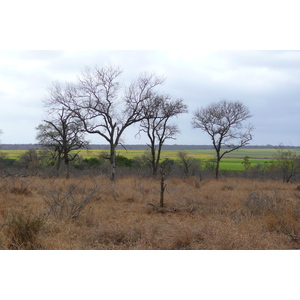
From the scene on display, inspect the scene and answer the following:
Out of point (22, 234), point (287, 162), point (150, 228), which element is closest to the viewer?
point (22, 234)

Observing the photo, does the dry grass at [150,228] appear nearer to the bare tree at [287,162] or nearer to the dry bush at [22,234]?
the dry bush at [22,234]

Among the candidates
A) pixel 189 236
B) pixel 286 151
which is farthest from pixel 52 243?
pixel 286 151

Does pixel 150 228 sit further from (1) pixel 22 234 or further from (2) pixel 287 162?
(2) pixel 287 162

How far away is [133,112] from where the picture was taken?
2142cm

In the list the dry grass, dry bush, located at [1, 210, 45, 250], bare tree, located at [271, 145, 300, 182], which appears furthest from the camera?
bare tree, located at [271, 145, 300, 182]

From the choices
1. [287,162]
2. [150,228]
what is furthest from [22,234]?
[287,162]

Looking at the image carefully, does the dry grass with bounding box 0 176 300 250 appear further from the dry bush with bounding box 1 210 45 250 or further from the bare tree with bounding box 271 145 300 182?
the bare tree with bounding box 271 145 300 182

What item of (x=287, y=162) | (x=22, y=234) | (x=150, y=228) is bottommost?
(x=150, y=228)

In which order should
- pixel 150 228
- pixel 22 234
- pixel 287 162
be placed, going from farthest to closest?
pixel 287 162 < pixel 150 228 < pixel 22 234

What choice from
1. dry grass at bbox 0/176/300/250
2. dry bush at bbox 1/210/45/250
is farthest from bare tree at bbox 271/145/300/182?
dry bush at bbox 1/210/45/250

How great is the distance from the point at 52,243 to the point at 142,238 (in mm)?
1810

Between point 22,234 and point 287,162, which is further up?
point 287,162

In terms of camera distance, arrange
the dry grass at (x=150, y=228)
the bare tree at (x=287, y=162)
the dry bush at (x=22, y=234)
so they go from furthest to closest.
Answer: the bare tree at (x=287, y=162) → the dry grass at (x=150, y=228) → the dry bush at (x=22, y=234)

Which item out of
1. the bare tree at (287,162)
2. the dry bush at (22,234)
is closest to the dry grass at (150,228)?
the dry bush at (22,234)
